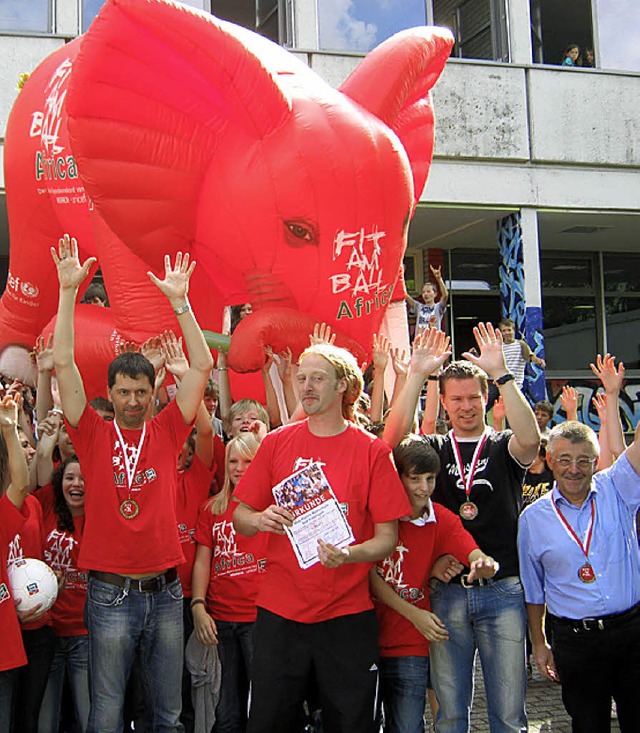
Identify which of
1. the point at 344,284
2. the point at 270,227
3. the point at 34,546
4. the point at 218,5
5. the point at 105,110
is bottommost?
the point at 34,546

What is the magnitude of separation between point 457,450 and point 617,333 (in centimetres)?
1066

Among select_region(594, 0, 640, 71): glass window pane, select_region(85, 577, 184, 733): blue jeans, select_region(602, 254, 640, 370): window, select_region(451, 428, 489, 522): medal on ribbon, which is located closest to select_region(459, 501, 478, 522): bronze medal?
select_region(451, 428, 489, 522): medal on ribbon

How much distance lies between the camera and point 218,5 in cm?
939

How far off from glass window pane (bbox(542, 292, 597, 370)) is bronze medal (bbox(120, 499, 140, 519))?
10062 mm

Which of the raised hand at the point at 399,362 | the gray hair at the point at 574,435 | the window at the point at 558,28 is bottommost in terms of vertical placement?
the gray hair at the point at 574,435

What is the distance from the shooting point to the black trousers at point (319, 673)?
262 centimetres

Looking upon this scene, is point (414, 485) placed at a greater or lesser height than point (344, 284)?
lesser

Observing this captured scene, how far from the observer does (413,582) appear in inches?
117

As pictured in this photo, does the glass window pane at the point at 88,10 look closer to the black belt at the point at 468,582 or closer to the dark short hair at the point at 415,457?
the dark short hair at the point at 415,457

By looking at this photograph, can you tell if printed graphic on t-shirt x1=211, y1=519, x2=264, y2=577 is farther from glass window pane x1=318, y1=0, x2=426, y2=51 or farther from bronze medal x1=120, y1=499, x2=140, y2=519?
glass window pane x1=318, y1=0, x2=426, y2=51

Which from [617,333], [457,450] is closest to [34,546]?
[457,450]

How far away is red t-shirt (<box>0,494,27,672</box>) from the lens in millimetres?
2791

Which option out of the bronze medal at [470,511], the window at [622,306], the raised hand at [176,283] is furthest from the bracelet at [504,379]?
the window at [622,306]

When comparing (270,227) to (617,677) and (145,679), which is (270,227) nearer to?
(145,679)
